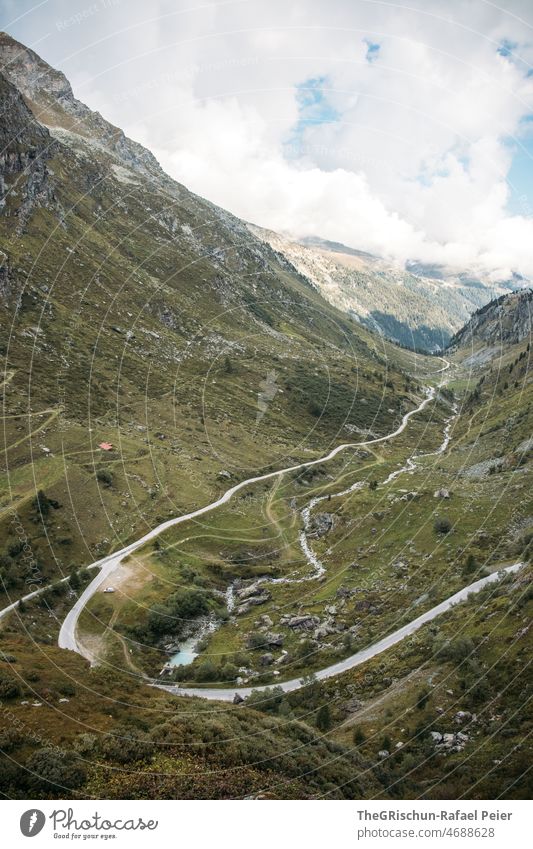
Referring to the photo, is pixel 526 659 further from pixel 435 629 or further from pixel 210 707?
pixel 210 707

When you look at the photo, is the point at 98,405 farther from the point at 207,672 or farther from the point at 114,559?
the point at 207,672

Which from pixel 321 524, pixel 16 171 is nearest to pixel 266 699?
pixel 321 524

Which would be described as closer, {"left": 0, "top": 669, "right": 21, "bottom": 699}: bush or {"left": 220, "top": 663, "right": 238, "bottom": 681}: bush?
{"left": 0, "top": 669, "right": 21, "bottom": 699}: bush

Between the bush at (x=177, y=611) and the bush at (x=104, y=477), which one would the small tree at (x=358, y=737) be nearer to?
the bush at (x=177, y=611)

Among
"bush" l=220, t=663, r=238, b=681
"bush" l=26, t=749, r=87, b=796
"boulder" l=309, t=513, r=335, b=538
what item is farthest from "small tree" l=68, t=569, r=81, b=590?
"bush" l=26, t=749, r=87, b=796

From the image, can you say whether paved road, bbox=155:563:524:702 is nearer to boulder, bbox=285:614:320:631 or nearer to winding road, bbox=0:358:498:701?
winding road, bbox=0:358:498:701

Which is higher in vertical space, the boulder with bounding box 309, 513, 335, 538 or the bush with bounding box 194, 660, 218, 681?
the boulder with bounding box 309, 513, 335, 538

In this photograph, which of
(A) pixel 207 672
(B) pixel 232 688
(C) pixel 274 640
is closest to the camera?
(B) pixel 232 688

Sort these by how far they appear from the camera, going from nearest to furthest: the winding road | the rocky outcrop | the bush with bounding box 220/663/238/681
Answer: the winding road
the bush with bounding box 220/663/238/681
the rocky outcrop
